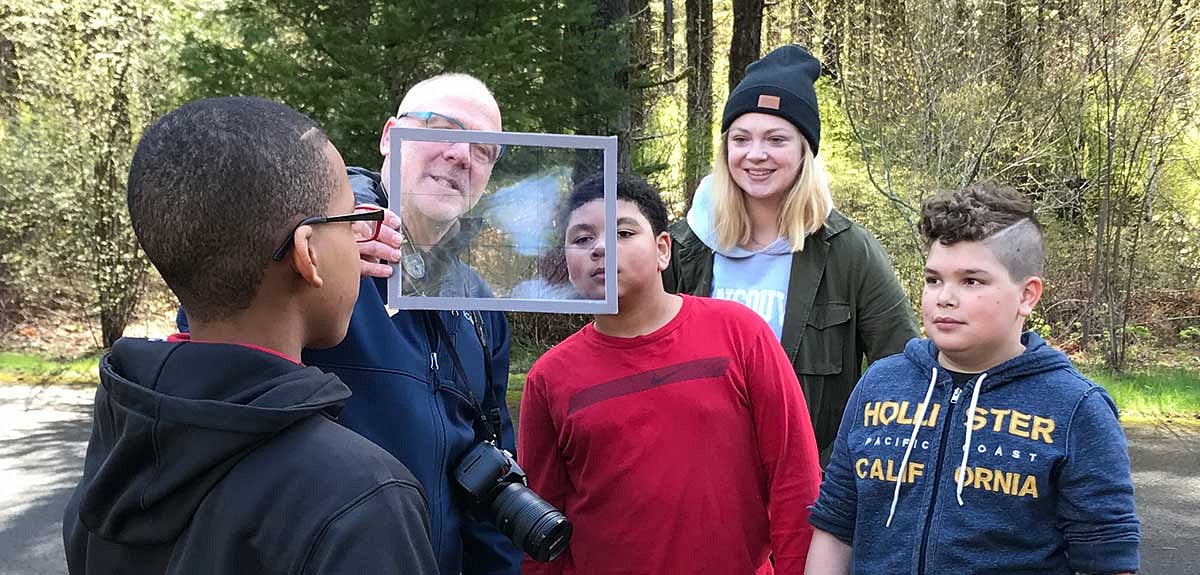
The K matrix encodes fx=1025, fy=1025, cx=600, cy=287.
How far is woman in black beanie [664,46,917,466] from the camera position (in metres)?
3.03

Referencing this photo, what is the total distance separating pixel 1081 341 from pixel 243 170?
1190cm

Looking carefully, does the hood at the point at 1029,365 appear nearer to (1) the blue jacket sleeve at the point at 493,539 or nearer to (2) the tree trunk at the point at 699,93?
(1) the blue jacket sleeve at the point at 493,539

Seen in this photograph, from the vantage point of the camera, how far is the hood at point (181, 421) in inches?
51.8

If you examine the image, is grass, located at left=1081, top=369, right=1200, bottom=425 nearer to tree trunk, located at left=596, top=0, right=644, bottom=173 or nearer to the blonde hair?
tree trunk, located at left=596, top=0, right=644, bottom=173

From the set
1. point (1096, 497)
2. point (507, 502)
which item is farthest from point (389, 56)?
point (1096, 497)

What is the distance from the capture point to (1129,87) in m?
10.8

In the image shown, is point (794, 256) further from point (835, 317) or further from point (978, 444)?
point (978, 444)

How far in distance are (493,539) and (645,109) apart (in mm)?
10606

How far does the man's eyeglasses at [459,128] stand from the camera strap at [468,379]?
350mm

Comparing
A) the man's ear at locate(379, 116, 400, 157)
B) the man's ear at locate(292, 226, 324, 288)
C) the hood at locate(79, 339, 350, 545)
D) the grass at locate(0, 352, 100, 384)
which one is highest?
the man's ear at locate(379, 116, 400, 157)

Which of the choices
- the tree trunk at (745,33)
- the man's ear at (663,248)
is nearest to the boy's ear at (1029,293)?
the man's ear at (663,248)

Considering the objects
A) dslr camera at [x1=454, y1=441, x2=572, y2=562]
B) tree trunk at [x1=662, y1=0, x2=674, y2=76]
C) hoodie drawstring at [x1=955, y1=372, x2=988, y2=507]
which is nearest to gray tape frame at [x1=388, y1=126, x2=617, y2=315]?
dslr camera at [x1=454, y1=441, x2=572, y2=562]

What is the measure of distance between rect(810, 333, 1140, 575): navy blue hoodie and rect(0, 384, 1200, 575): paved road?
3903mm

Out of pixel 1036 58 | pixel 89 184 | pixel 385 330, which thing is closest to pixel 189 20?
pixel 89 184
